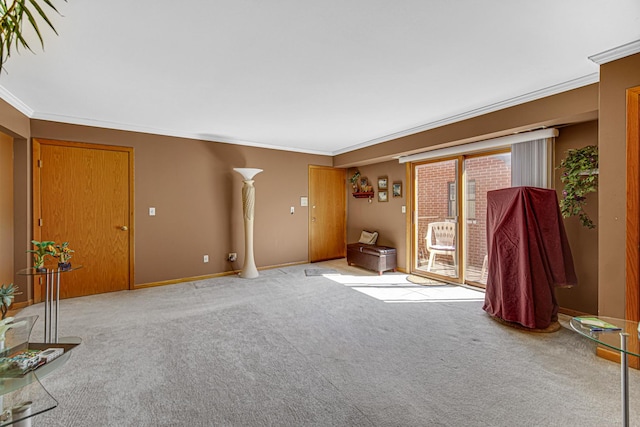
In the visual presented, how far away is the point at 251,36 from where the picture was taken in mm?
2037

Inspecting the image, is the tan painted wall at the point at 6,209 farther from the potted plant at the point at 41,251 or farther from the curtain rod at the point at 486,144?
the curtain rod at the point at 486,144

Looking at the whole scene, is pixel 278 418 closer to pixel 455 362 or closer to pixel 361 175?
pixel 455 362

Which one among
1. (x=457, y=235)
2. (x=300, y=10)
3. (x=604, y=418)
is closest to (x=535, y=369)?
(x=604, y=418)

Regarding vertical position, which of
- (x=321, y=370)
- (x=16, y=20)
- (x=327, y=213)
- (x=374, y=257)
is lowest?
(x=321, y=370)

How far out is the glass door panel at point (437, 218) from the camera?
4559 mm

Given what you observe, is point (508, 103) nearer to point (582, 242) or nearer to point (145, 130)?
point (582, 242)

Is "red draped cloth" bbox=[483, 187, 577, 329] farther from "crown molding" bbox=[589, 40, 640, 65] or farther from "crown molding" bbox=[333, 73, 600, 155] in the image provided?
"crown molding" bbox=[589, 40, 640, 65]

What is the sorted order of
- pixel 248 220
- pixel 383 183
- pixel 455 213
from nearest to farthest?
pixel 455 213 → pixel 248 220 → pixel 383 183

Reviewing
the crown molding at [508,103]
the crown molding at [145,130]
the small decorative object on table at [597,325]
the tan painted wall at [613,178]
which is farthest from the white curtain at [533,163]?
the crown molding at [145,130]

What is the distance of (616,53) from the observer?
7.32 ft

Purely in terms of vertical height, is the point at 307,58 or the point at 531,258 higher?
the point at 307,58

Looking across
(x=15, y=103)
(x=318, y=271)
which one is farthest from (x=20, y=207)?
(x=318, y=271)

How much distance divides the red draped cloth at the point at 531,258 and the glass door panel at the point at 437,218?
4.65 feet

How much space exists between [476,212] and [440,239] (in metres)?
0.73
